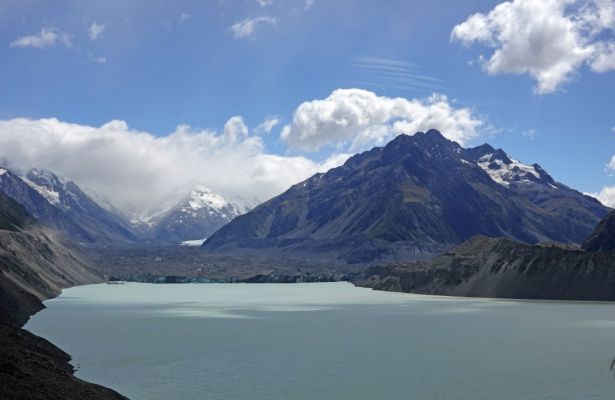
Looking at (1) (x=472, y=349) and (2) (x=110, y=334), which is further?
(2) (x=110, y=334)

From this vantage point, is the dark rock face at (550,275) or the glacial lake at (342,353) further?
the dark rock face at (550,275)

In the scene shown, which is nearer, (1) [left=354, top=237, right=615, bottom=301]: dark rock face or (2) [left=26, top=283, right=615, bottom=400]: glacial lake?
(2) [left=26, top=283, right=615, bottom=400]: glacial lake

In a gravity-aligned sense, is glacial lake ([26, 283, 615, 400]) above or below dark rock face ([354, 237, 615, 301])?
below

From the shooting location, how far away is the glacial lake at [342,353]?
54406mm

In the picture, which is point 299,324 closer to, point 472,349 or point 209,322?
point 209,322

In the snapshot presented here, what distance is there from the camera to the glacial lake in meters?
54.4

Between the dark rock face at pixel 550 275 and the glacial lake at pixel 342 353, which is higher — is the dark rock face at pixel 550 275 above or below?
above

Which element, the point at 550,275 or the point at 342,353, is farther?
the point at 550,275

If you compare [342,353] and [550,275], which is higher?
[550,275]

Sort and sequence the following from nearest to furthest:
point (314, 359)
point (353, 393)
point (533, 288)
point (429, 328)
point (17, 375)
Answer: point (17, 375)
point (353, 393)
point (314, 359)
point (429, 328)
point (533, 288)

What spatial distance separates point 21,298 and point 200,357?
226 feet

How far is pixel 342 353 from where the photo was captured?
75.3 m

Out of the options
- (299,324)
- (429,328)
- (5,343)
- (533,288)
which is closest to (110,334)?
(299,324)

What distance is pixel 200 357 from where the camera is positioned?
239 ft
